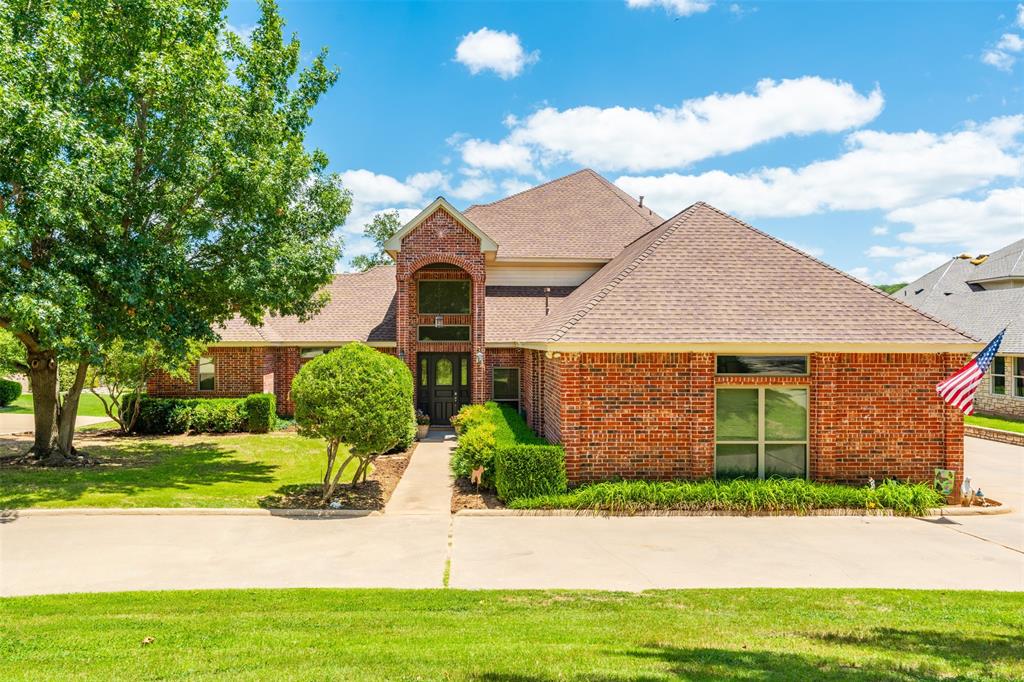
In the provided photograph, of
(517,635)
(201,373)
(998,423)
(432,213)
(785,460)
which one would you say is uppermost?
(432,213)

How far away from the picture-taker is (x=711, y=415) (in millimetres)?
11570

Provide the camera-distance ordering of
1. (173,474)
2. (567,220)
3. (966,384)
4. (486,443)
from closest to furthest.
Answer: (966,384) < (486,443) < (173,474) < (567,220)

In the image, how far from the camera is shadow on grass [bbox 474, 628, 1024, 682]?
4.57 meters

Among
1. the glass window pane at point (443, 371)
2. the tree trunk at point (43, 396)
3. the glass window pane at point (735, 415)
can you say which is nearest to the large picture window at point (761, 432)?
the glass window pane at point (735, 415)

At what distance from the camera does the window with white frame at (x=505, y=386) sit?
69.7 ft

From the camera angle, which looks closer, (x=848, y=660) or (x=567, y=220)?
(x=848, y=660)

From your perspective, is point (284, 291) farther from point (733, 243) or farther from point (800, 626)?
point (800, 626)

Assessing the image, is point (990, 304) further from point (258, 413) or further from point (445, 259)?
point (258, 413)

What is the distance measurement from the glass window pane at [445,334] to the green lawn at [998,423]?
1962 cm

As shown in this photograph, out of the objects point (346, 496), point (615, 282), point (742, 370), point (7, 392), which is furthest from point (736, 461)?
point (7, 392)

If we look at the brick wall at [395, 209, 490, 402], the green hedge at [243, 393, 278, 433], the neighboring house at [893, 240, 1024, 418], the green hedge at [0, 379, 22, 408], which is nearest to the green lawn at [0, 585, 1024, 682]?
the brick wall at [395, 209, 490, 402]

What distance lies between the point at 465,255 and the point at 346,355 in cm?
987

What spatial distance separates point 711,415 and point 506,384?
10575 millimetres

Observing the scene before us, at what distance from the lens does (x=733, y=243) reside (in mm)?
14297
